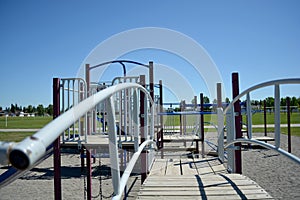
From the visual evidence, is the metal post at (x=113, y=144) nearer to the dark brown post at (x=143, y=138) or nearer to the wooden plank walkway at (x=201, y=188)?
the wooden plank walkway at (x=201, y=188)

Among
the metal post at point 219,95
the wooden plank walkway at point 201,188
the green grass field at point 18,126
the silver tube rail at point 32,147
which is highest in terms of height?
the metal post at point 219,95

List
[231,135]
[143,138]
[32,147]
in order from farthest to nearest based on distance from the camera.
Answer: [143,138], [231,135], [32,147]

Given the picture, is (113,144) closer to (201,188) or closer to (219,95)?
(201,188)

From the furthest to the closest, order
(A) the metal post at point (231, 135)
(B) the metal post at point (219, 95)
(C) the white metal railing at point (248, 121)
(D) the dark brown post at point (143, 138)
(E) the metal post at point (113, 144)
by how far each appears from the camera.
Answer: (B) the metal post at point (219, 95)
(D) the dark brown post at point (143, 138)
(A) the metal post at point (231, 135)
(C) the white metal railing at point (248, 121)
(E) the metal post at point (113, 144)

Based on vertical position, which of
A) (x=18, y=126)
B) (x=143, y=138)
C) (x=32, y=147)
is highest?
(x=32, y=147)

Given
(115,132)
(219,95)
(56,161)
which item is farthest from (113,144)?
(219,95)

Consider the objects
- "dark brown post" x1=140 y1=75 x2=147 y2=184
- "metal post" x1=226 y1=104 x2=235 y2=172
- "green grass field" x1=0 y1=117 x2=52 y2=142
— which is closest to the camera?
"metal post" x1=226 y1=104 x2=235 y2=172

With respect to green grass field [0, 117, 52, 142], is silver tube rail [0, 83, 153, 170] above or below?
above

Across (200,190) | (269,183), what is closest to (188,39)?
(269,183)

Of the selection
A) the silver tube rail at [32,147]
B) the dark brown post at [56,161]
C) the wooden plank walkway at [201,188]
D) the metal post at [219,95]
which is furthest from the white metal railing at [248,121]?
the dark brown post at [56,161]

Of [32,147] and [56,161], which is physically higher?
[32,147]

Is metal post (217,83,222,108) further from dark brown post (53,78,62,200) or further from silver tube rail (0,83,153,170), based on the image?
silver tube rail (0,83,153,170)

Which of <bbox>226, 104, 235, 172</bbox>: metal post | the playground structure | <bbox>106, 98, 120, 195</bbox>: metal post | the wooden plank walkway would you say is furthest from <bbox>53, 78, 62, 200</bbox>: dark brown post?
<bbox>226, 104, 235, 172</bbox>: metal post

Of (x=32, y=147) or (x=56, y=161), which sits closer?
(x=32, y=147)
